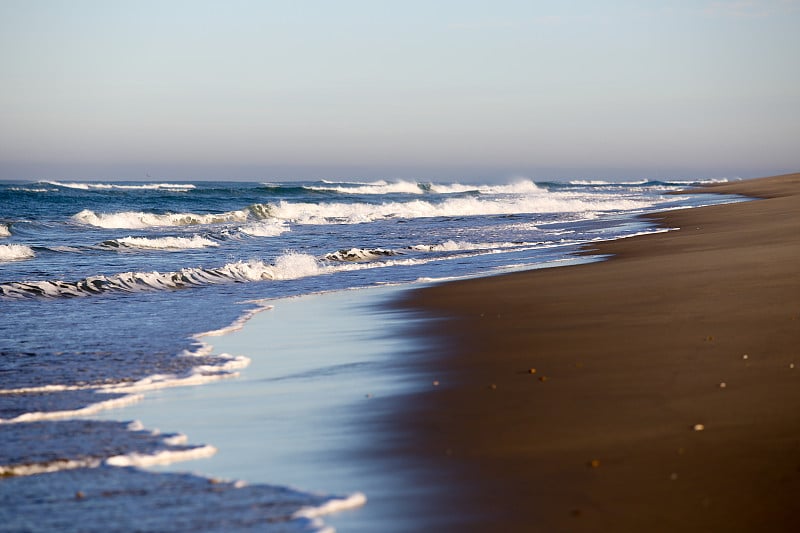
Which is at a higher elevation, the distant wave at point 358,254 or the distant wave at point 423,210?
the distant wave at point 423,210

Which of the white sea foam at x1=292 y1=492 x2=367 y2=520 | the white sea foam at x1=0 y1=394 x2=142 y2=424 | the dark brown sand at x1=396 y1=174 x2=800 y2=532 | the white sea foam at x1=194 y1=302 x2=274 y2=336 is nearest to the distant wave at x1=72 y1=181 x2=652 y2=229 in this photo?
the white sea foam at x1=194 y1=302 x2=274 y2=336

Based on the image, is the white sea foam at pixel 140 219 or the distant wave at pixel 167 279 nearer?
the distant wave at pixel 167 279

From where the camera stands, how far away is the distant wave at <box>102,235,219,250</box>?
20016mm

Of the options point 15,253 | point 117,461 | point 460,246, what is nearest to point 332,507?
point 117,461

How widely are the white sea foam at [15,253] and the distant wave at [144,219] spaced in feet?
38.2

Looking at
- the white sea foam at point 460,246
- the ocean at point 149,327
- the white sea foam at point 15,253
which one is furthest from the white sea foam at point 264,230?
the white sea foam at point 15,253

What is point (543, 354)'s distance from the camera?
6055mm

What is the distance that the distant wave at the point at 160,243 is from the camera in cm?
2002

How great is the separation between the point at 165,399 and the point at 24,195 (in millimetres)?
39773

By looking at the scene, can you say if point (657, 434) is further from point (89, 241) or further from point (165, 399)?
point (89, 241)

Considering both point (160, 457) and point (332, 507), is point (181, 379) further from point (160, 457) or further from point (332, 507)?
point (332, 507)

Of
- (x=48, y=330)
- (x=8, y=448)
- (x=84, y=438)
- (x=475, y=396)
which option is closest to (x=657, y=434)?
(x=475, y=396)

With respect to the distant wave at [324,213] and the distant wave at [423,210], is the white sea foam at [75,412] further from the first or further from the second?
the distant wave at [423,210]

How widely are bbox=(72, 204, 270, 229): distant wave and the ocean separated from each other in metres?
0.95
